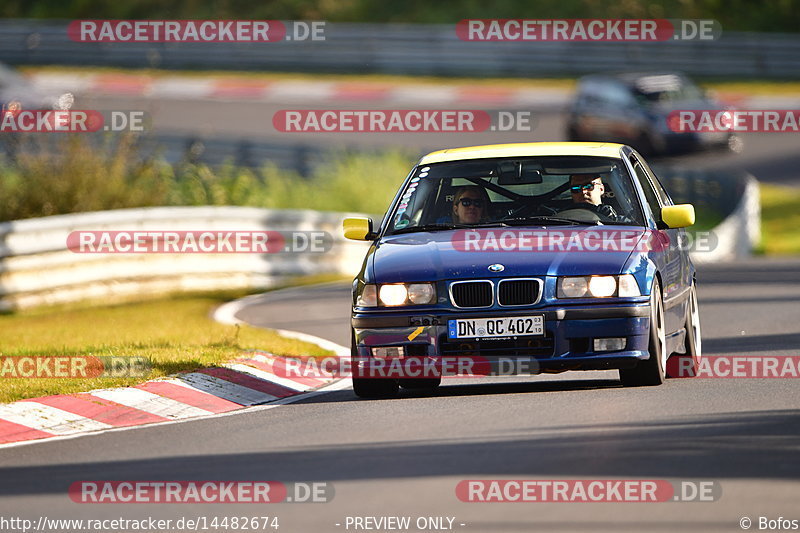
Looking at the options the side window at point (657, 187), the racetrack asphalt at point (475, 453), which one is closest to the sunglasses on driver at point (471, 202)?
the racetrack asphalt at point (475, 453)

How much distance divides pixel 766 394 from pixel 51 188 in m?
13.0

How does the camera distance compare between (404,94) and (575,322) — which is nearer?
(575,322)

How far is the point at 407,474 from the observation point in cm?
746

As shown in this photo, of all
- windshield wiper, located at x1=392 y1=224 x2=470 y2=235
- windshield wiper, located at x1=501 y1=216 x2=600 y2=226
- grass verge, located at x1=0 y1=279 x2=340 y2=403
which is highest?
windshield wiper, located at x1=501 y1=216 x2=600 y2=226

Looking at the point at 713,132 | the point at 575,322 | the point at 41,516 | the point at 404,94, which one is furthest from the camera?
the point at 404,94

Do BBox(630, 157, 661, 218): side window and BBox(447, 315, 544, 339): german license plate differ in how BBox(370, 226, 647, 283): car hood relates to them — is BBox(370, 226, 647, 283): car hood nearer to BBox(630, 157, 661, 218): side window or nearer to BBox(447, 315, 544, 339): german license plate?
BBox(447, 315, 544, 339): german license plate

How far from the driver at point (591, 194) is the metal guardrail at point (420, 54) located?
3284 cm

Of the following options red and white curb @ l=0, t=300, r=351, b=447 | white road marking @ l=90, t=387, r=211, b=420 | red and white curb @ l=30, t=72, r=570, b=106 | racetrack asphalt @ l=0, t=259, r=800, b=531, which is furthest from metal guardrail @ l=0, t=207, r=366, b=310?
red and white curb @ l=30, t=72, r=570, b=106

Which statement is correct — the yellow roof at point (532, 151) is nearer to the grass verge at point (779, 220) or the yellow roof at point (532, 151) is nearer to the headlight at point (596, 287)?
the headlight at point (596, 287)

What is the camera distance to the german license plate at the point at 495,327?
970cm

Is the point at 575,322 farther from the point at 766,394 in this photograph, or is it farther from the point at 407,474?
the point at 407,474

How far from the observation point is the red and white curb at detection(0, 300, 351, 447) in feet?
31.9

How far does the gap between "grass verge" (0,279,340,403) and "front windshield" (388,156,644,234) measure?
2071 mm

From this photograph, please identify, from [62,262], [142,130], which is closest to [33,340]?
[62,262]
